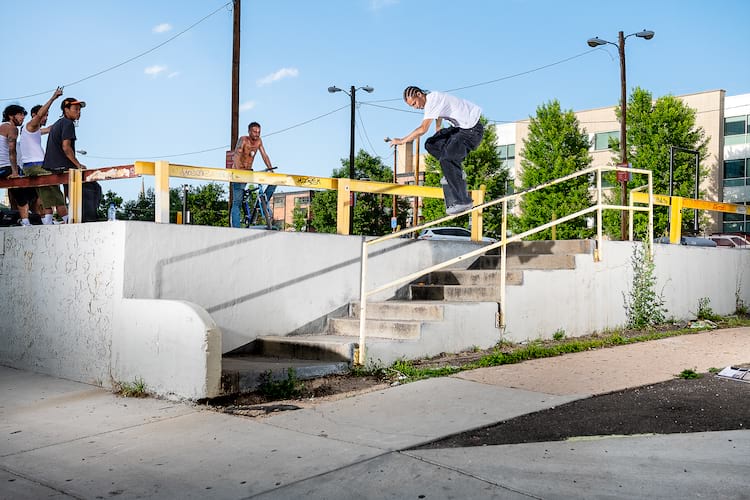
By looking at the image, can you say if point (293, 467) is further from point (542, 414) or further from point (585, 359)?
point (585, 359)

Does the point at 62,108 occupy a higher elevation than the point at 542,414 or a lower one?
higher

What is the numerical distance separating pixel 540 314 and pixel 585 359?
126cm

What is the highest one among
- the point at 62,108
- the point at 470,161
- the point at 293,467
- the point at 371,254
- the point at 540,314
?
the point at 470,161

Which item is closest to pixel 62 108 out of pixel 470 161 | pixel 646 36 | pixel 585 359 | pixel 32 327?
pixel 32 327

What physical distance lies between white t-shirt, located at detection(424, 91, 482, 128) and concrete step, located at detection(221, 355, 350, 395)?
10.9 ft

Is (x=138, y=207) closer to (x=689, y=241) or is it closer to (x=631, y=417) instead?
(x=689, y=241)

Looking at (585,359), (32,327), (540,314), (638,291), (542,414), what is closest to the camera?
(542,414)

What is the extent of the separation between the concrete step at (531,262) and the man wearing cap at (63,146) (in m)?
5.52

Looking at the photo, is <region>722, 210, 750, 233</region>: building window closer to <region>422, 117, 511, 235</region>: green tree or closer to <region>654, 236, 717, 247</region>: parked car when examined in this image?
<region>422, 117, 511, 235</region>: green tree

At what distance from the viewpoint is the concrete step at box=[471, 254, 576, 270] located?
9.38 meters

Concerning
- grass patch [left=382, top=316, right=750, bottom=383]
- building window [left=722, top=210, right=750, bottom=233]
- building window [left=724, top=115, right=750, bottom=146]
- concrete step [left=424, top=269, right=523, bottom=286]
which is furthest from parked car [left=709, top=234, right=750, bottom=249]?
concrete step [left=424, top=269, right=523, bottom=286]

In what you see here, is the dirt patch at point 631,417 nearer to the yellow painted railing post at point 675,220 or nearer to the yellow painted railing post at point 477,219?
the yellow painted railing post at point 477,219

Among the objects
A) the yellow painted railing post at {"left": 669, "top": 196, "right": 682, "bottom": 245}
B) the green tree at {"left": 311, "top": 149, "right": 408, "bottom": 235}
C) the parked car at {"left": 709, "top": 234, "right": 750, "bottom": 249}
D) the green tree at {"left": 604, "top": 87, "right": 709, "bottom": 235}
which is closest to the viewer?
the yellow painted railing post at {"left": 669, "top": 196, "right": 682, "bottom": 245}

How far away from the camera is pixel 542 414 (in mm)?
5426
